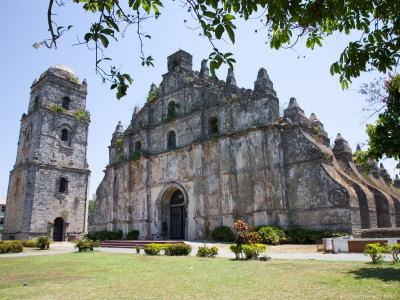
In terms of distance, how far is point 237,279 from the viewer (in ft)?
22.7

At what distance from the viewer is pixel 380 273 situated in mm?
7016

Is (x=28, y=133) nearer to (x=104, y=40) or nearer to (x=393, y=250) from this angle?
(x=393, y=250)

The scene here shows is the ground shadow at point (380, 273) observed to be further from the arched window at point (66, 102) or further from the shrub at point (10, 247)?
the arched window at point (66, 102)

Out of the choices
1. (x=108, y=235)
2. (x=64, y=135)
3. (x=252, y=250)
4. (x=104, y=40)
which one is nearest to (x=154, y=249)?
(x=252, y=250)

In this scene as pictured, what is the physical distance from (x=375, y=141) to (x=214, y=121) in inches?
567

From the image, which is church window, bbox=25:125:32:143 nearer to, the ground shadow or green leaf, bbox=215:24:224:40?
the ground shadow

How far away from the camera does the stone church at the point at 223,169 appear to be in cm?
1636

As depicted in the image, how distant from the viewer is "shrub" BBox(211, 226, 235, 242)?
1734 cm

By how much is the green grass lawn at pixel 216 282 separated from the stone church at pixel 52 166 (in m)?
21.0

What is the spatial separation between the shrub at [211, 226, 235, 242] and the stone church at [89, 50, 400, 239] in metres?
0.66

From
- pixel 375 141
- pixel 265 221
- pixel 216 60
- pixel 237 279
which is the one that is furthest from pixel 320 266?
pixel 265 221

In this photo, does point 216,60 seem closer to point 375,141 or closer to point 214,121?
point 375,141

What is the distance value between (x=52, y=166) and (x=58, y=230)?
590cm

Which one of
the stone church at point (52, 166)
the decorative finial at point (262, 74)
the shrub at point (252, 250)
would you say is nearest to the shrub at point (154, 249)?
the shrub at point (252, 250)
